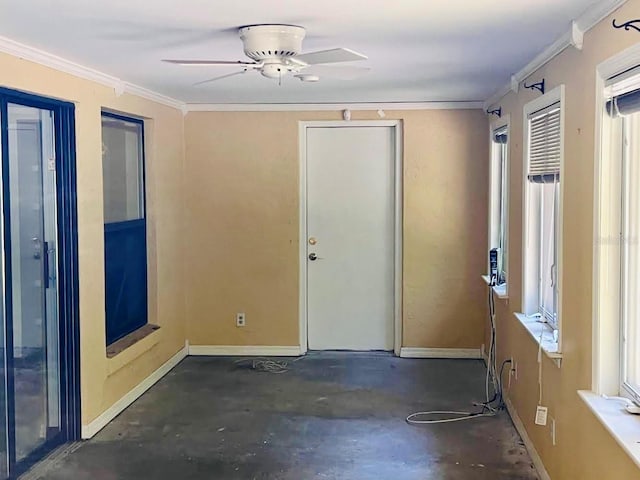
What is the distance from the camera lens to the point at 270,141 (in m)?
6.04

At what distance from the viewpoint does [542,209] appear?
4039 millimetres

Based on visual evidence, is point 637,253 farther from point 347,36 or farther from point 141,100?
point 141,100

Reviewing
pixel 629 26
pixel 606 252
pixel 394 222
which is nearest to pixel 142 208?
pixel 394 222

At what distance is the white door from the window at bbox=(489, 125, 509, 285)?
2.81 feet

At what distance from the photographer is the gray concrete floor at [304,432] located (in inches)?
148

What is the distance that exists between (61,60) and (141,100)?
1265 mm

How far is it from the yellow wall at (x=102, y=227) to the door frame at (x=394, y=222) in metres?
1.02

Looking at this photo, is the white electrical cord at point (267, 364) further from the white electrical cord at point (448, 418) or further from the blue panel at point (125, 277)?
the white electrical cord at point (448, 418)

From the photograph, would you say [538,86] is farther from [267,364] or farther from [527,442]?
[267,364]

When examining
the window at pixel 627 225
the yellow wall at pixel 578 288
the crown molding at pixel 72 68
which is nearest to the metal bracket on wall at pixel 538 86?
the yellow wall at pixel 578 288

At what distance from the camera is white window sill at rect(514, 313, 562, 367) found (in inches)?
130

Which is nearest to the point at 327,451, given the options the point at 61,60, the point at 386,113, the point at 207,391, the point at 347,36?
the point at 207,391

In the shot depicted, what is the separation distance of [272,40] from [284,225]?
3227mm

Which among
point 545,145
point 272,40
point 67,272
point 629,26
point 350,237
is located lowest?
point 67,272
